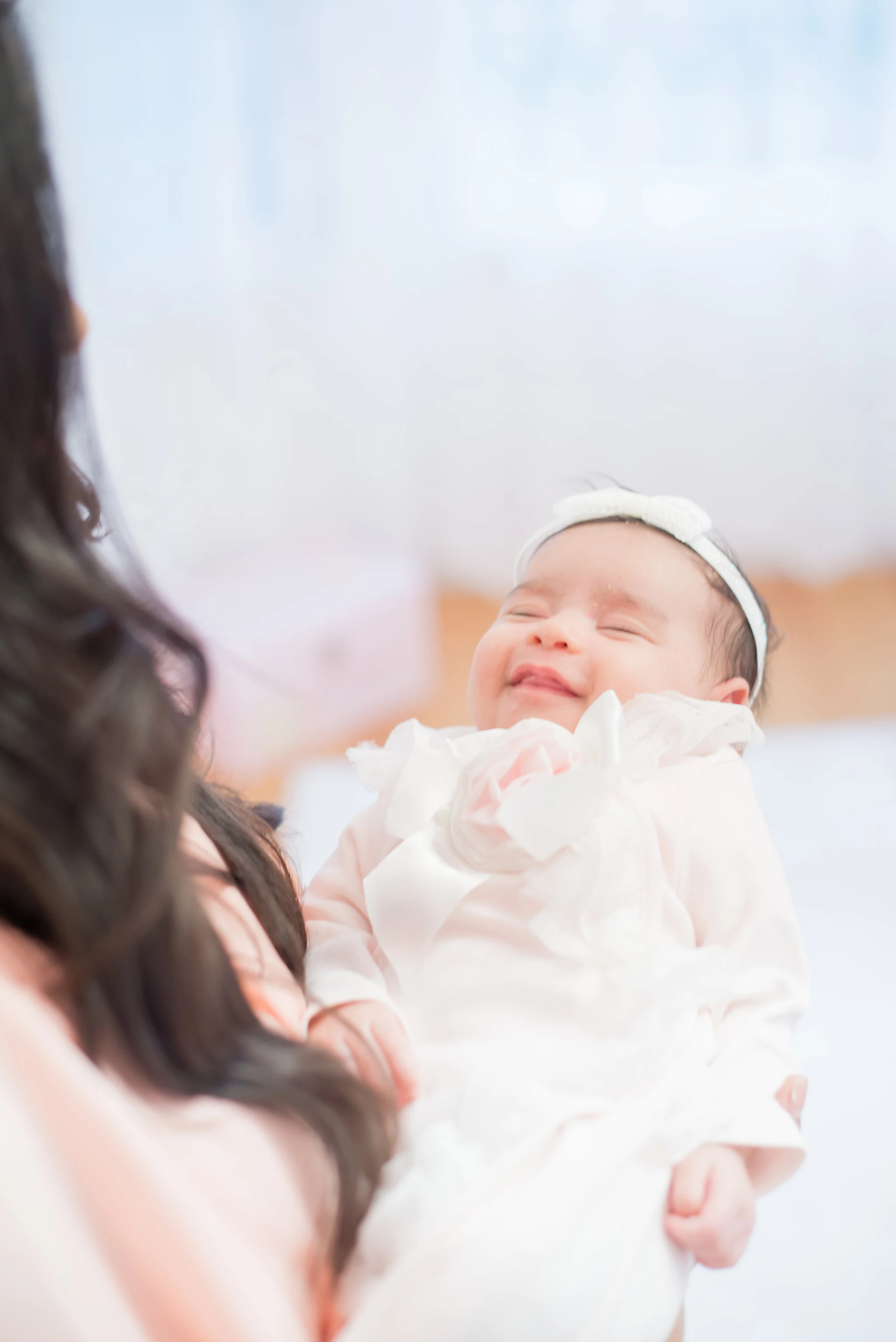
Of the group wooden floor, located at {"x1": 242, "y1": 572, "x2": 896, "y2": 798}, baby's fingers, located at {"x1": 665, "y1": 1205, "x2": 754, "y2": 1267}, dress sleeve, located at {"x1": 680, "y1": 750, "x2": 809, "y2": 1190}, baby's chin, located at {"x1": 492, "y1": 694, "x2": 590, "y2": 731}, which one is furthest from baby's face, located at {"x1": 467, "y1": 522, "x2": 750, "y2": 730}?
wooden floor, located at {"x1": 242, "y1": 572, "x2": 896, "y2": 798}

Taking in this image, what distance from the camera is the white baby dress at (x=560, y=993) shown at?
0.66m

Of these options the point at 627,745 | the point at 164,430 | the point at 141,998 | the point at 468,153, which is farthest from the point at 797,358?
the point at 141,998

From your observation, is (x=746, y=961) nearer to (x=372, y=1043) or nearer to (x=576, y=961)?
(x=576, y=961)

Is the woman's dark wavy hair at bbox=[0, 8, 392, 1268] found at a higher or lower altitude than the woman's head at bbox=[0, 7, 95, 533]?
lower

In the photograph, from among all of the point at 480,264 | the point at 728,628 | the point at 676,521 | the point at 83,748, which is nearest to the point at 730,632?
the point at 728,628

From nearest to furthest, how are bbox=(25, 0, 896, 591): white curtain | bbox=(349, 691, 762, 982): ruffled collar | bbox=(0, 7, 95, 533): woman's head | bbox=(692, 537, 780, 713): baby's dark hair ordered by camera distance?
bbox=(0, 7, 95, 533): woman's head, bbox=(349, 691, 762, 982): ruffled collar, bbox=(692, 537, 780, 713): baby's dark hair, bbox=(25, 0, 896, 591): white curtain

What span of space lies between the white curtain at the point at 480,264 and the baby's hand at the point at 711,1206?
208 centimetres

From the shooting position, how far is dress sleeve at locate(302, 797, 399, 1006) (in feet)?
2.77

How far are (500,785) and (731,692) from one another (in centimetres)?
32

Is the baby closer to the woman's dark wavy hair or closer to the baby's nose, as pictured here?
the baby's nose

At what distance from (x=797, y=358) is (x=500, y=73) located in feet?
2.93

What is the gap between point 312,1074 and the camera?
0.65 m

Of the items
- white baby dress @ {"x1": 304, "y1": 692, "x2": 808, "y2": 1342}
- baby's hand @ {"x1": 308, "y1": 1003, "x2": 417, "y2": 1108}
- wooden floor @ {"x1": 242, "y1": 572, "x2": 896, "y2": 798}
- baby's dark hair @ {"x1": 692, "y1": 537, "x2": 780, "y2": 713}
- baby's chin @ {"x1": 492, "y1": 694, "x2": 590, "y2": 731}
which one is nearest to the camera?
white baby dress @ {"x1": 304, "y1": 692, "x2": 808, "y2": 1342}

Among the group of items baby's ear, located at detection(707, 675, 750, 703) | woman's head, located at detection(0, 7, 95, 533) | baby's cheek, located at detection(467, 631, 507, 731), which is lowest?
baby's ear, located at detection(707, 675, 750, 703)
